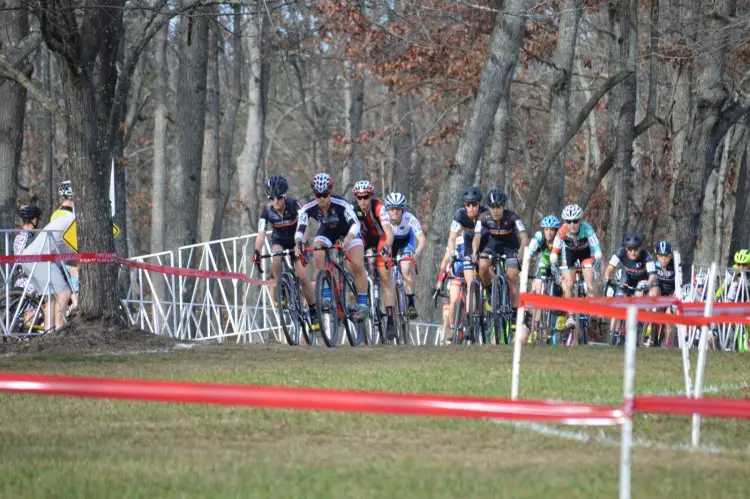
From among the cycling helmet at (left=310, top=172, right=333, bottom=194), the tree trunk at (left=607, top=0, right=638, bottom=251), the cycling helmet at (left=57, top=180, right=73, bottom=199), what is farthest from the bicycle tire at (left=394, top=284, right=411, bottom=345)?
the tree trunk at (left=607, top=0, right=638, bottom=251)

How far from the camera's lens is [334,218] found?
1831 centimetres

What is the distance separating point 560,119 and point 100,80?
14583 mm

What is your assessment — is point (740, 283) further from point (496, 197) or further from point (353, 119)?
point (353, 119)

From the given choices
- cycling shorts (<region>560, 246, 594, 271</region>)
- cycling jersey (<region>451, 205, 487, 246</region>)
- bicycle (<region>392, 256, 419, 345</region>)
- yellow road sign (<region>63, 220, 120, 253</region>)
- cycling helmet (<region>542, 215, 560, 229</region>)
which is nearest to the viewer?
yellow road sign (<region>63, 220, 120, 253</region>)

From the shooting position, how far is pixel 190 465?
26.4 feet

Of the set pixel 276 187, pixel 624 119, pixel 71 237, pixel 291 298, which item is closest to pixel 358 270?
pixel 291 298

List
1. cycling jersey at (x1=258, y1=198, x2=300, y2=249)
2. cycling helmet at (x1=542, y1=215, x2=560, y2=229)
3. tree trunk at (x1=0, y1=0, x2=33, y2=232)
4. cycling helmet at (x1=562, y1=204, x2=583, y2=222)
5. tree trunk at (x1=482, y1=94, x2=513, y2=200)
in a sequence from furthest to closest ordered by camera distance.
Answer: tree trunk at (x1=482, y1=94, x2=513, y2=200), tree trunk at (x1=0, y1=0, x2=33, y2=232), cycling helmet at (x1=542, y1=215, x2=560, y2=229), cycling helmet at (x1=562, y1=204, x2=583, y2=222), cycling jersey at (x1=258, y1=198, x2=300, y2=249)

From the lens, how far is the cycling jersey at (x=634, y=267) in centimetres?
2414

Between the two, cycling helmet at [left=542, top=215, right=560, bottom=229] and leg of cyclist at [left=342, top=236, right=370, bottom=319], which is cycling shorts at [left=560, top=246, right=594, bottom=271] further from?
leg of cyclist at [left=342, top=236, right=370, bottom=319]

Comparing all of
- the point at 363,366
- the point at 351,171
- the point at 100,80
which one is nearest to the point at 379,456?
the point at 363,366

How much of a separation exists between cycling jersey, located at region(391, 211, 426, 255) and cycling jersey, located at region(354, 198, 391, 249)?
119 centimetres

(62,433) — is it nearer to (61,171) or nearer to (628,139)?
(628,139)

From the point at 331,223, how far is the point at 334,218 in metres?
0.07

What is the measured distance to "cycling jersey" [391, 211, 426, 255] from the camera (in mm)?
21766
